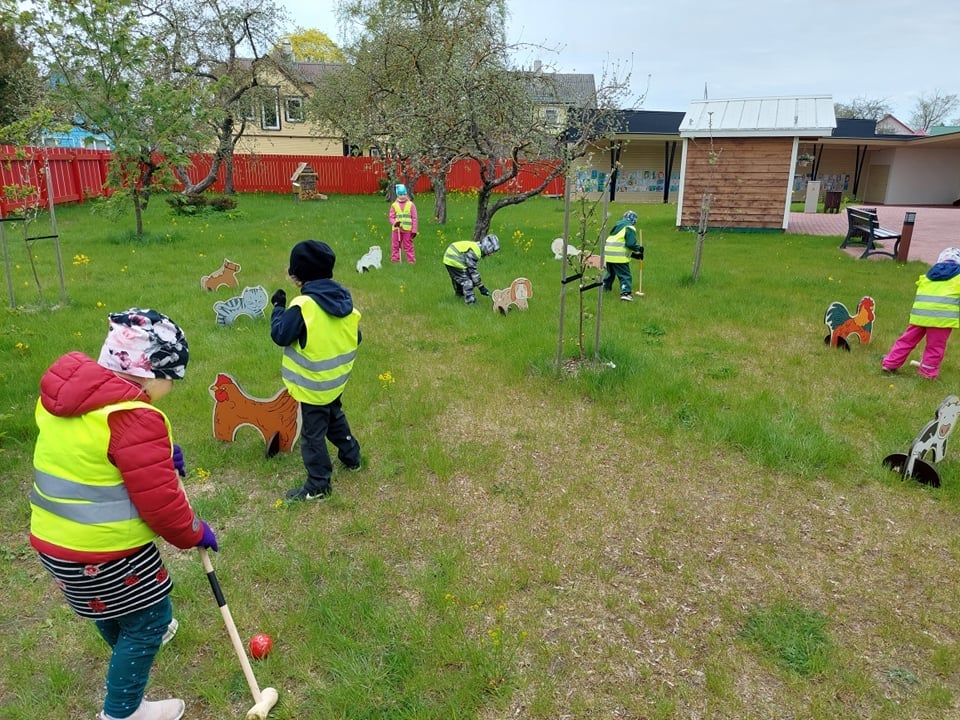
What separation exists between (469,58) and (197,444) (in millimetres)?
12367

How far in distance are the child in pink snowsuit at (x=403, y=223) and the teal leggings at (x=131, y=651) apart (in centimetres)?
949

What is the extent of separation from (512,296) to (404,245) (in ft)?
14.1

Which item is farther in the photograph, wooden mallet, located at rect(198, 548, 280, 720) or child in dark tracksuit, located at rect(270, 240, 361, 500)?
child in dark tracksuit, located at rect(270, 240, 361, 500)

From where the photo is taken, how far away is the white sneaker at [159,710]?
2.53 m

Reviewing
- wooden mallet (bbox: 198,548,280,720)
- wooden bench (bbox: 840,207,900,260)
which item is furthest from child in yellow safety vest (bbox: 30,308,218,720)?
wooden bench (bbox: 840,207,900,260)

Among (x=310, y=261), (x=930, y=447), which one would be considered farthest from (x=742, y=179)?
(x=310, y=261)

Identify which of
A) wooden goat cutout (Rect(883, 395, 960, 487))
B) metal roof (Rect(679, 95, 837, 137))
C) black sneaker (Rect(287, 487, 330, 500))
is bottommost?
black sneaker (Rect(287, 487, 330, 500))

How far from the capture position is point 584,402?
5.96 metres

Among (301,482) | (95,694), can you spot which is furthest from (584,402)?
(95,694)

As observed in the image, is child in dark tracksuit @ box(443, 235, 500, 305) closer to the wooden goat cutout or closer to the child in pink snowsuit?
the child in pink snowsuit

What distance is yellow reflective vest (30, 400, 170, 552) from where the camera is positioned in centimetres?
211

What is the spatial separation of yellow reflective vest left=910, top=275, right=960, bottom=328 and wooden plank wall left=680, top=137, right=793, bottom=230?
11.2 metres

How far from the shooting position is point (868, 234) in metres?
14.4

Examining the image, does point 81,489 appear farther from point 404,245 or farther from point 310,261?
point 404,245
